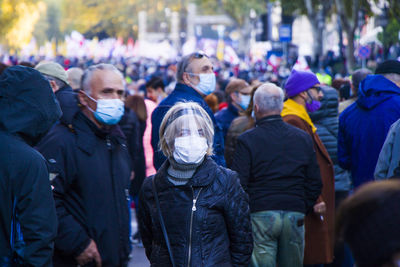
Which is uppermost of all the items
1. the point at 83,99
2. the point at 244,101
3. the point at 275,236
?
the point at 83,99

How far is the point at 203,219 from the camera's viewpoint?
379cm

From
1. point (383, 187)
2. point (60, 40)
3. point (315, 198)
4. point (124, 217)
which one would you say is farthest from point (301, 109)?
point (60, 40)

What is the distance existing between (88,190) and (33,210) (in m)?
0.89

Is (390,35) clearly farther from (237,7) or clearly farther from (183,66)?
(237,7)

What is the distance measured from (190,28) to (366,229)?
111 meters

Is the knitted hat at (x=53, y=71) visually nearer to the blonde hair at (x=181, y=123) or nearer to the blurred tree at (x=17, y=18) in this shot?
the blonde hair at (x=181, y=123)

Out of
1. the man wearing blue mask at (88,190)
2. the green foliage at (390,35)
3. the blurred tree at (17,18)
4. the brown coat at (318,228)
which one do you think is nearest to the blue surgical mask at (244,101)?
the brown coat at (318,228)

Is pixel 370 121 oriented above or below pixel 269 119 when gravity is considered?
below

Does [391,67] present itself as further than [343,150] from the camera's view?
No

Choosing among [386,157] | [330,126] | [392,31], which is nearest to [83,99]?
[386,157]

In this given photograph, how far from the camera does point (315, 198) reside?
5559 mm

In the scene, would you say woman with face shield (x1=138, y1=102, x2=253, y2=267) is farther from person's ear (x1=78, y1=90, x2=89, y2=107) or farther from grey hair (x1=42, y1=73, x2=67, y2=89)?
grey hair (x1=42, y1=73, x2=67, y2=89)

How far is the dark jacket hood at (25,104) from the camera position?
3.48 metres

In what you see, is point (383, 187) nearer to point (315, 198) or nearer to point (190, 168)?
point (190, 168)
